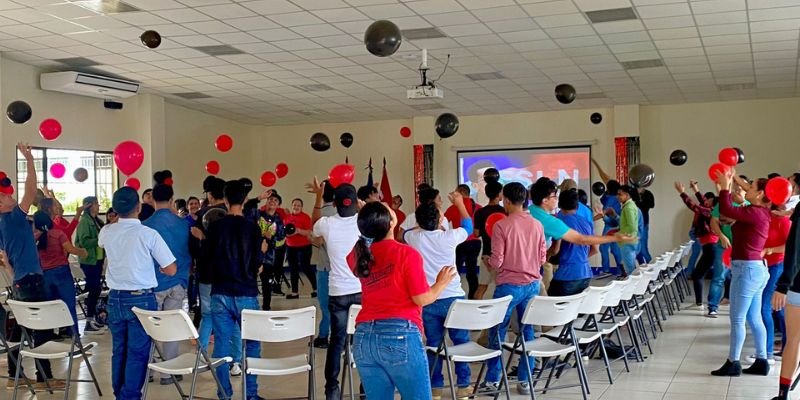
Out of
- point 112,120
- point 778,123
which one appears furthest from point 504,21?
point 778,123

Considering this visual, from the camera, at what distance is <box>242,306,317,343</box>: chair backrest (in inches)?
174

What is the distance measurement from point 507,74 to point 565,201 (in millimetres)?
5646

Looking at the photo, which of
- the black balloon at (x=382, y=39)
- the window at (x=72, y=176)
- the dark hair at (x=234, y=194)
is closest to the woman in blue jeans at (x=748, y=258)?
the black balloon at (x=382, y=39)

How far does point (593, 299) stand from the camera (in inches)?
221

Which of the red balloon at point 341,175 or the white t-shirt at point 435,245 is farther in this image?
the red balloon at point 341,175

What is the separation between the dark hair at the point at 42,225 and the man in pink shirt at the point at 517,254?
3.88 meters

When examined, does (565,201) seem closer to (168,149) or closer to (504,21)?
(504,21)

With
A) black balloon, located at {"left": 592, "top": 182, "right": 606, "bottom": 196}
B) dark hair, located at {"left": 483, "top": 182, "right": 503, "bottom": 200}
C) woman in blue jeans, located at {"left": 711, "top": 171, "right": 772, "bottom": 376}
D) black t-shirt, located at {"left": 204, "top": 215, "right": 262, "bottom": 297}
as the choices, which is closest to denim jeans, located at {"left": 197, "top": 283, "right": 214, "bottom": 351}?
black t-shirt, located at {"left": 204, "top": 215, "right": 262, "bottom": 297}

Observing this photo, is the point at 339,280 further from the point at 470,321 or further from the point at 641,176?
the point at 641,176

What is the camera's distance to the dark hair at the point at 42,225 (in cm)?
654

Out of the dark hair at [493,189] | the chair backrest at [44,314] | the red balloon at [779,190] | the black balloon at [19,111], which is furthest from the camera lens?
the black balloon at [19,111]

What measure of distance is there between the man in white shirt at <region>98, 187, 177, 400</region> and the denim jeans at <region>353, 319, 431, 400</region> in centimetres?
196

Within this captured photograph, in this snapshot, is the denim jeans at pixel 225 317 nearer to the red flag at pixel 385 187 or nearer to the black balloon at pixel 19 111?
the black balloon at pixel 19 111

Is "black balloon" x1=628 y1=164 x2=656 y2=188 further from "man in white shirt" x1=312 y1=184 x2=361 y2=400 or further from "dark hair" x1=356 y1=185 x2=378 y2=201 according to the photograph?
"man in white shirt" x1=312 y1=184 x2=361 y2=400
